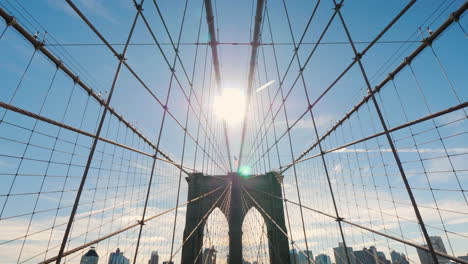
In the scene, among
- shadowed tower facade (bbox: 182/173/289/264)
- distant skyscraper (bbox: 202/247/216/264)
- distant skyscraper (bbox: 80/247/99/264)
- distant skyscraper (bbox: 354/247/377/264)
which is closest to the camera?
distant skyscraper (bbox: 354/247/377/264)

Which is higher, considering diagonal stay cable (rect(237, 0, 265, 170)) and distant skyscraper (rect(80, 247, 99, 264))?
diagonal stay cable (rect(237, 0, 265, 170))

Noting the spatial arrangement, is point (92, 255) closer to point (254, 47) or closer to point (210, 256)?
point (210, 256)

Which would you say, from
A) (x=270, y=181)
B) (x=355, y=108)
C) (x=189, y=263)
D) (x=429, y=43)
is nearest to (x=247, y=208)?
(x=270, y=181)

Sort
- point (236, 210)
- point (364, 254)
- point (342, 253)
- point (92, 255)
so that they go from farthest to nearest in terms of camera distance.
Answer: point (342, 253)
point (236, 210)
point (364, 254)
point (92, 255)

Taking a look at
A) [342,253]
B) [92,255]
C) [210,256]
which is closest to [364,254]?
[342,253]

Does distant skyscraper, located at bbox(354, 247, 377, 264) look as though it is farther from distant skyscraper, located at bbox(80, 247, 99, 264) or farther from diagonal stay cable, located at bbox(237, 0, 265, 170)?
distant skyscraper, located at bbox(80, 247, 99, 264)

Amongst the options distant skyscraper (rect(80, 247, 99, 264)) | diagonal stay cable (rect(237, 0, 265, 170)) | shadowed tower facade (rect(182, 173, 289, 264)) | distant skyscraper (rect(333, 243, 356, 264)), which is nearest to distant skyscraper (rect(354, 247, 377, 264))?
distant skyscraper (rect(333, 243, 356, 264))

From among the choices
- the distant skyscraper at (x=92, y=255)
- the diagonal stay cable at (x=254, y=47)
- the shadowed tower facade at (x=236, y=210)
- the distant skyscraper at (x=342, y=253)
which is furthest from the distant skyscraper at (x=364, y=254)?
the distant skyscraper at (x=92, y=255)

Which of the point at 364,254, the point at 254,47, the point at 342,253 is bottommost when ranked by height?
the point at 342,253

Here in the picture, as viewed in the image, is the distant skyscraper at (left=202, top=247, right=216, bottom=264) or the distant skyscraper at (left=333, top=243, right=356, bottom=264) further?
the distant skyscraper at (left=202, top=247, right=216, bottom=264)
